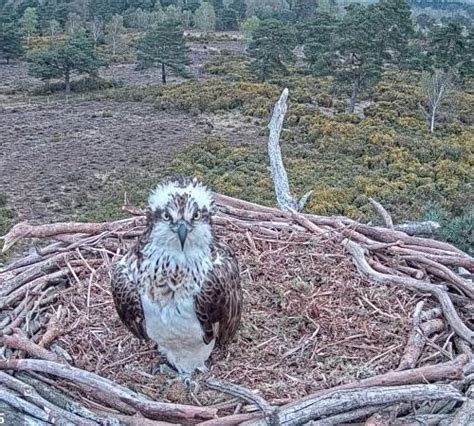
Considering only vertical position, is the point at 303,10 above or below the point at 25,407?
below

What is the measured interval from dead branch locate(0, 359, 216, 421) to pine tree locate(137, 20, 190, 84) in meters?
34.5

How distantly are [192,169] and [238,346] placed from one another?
1671 cm

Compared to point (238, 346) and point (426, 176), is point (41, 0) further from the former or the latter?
point (238, 346)

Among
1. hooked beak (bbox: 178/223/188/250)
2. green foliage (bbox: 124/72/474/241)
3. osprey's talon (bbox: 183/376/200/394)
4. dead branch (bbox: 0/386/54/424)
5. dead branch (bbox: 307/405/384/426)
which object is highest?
hooked beak (bbox: 178/223/188/250)

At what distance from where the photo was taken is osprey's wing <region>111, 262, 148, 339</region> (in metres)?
2.74

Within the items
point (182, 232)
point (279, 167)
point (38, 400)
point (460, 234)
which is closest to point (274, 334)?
point (182, 232)

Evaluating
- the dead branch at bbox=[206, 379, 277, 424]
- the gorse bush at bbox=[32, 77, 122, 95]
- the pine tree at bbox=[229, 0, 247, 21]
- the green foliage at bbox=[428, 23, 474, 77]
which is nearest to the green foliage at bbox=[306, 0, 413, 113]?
the green foliage at bbox=[428, 23, 474, 77]

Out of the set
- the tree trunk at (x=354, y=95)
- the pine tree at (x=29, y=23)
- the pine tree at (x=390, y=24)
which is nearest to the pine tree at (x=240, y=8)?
the pine tree at (x=29, y=23)

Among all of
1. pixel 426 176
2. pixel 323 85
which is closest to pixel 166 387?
pixel 426 176

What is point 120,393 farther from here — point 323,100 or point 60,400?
point 323,100

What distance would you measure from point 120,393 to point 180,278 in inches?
19.1

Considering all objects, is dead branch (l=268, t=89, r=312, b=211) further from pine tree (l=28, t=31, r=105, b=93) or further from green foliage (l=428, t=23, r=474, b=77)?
pine tree (l=28, t=31, r=105, b=93)

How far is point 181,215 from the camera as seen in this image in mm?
2520

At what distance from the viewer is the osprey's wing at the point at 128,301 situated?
2.74 m
